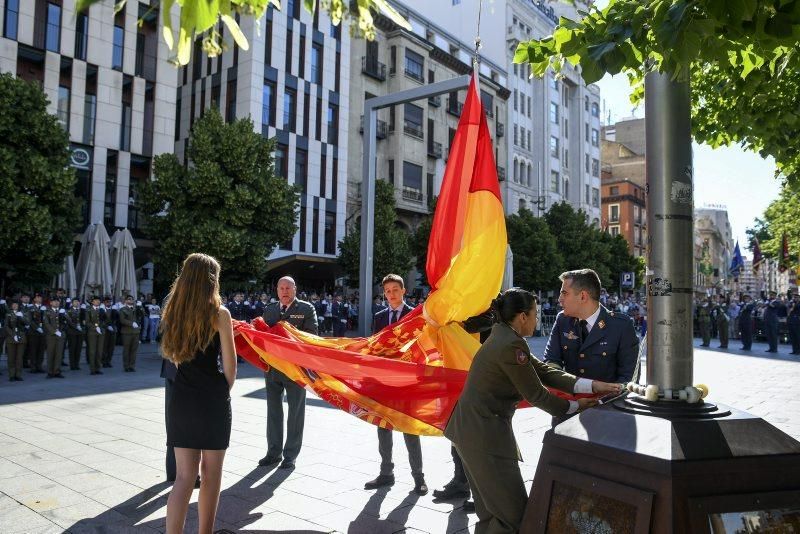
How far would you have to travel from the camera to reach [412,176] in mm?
43531

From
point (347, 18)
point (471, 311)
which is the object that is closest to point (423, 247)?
point (471, 311)

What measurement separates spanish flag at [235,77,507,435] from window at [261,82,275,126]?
97.6 feet

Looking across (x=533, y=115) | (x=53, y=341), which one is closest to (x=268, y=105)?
(x=53, y=341)

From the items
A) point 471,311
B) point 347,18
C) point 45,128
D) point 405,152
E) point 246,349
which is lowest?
point 246,349

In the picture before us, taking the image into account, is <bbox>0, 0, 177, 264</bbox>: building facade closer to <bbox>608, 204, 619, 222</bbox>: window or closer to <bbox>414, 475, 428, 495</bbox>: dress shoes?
<bbox>414, 475, 428, 495</bbox>: dress shoes

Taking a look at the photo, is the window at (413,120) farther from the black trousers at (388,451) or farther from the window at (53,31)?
the black trousers at (388,451)

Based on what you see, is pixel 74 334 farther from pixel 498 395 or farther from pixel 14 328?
pixel 498 395

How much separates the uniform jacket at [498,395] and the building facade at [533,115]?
1989 inches

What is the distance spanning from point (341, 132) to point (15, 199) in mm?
21518

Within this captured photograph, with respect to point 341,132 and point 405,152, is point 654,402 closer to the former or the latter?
point 341,132

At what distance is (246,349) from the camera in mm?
6777

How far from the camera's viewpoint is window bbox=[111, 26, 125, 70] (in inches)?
1152

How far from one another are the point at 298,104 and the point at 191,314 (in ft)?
112

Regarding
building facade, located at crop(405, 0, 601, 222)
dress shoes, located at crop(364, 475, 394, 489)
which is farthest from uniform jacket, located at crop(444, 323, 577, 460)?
building facade, located at crop(405, 0, 601, 222)
